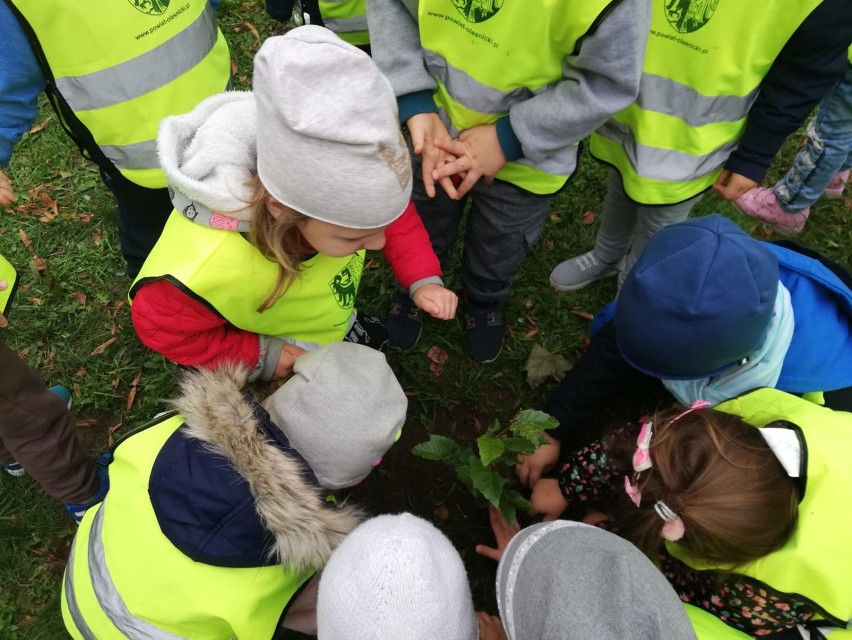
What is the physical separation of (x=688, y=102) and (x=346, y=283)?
1.45 metres

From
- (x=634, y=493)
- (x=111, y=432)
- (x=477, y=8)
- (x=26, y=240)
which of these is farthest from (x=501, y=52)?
(x=26, y=240)

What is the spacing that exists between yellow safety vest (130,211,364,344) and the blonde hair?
0.05 metres

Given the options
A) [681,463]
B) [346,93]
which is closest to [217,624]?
[681,463]

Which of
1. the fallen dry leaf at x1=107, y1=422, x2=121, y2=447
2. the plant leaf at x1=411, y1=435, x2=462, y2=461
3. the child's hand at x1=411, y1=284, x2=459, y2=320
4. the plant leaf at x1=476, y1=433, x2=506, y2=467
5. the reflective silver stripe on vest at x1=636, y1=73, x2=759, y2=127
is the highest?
the reflective silver stripe on vest at x1=636, y1=73, x2=759, y2=127

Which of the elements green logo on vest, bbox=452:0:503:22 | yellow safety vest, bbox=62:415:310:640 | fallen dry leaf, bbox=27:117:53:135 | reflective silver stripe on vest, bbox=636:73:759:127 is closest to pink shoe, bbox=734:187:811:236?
reflective silver stripe on vest, bbox=636:73:759:127

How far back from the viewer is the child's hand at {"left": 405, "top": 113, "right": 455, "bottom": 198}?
7.29 feet

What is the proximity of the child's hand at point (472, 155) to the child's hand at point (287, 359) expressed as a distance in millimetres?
854

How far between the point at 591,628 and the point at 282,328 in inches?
58.8

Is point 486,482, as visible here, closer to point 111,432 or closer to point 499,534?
point 499,534

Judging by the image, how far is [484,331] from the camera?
3133mm

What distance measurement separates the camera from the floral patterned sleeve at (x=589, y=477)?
216cm

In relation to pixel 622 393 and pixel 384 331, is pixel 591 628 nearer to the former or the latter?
pixel 622 393

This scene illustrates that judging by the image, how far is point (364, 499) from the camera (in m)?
2.73

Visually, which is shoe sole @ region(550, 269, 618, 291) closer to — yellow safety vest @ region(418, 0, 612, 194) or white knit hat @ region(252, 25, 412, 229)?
yellow safety vest @ region(418, 0, 612, 194)
